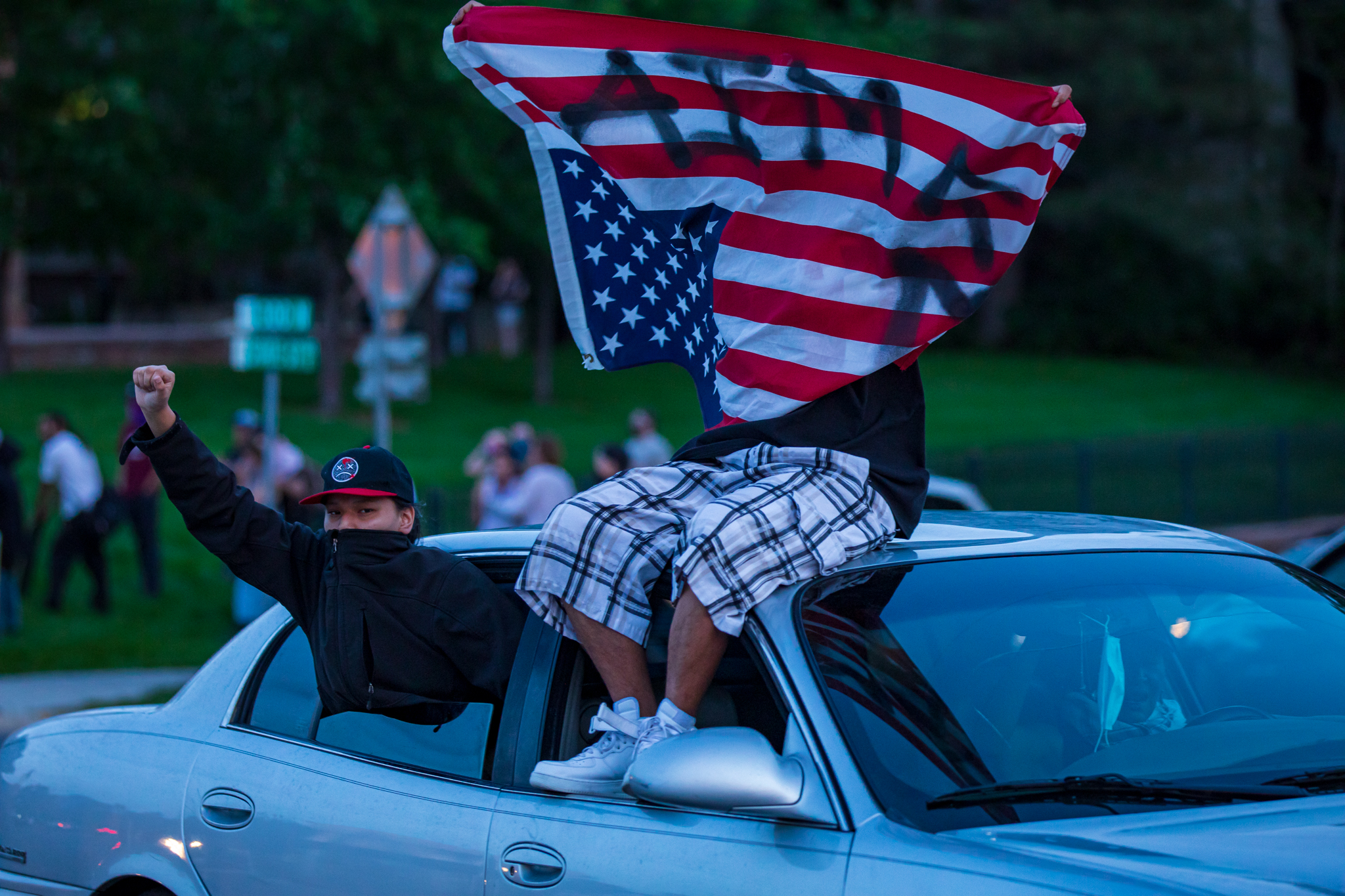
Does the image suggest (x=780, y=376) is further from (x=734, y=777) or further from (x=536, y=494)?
(x=536, y=494)

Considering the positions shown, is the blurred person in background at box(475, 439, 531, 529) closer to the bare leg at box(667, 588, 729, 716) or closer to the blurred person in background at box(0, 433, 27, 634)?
the blurred person in background at box(0, 433, 27, 634)

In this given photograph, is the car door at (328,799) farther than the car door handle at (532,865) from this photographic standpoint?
Yes

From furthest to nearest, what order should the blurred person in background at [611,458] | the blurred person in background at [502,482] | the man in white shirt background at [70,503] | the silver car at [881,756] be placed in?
the man in white shirt background at [70,503] < the blurred person in background at [502,482] < the blurred person in background at [611,458] < the silver car at [881,756]

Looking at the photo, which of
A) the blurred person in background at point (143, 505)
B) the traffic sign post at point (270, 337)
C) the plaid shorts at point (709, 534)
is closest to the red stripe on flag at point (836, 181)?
the plaid shorts at point (709, 534)

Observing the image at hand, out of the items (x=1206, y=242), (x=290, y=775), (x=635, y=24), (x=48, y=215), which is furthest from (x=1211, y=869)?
(x=1206, y=242)

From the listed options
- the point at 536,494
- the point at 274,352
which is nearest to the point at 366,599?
the point at 536,494

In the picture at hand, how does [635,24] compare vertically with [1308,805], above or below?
above

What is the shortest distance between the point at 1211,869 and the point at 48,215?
30010mm

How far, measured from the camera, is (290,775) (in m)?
3.61

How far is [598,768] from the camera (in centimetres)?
304

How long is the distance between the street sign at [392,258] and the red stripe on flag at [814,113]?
8413mm

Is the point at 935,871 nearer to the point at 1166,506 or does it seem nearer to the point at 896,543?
the point at 896,543

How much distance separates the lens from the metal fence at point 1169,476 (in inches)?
704

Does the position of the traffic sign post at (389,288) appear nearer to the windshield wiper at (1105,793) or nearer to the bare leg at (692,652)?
the bare leg at (692,652)
